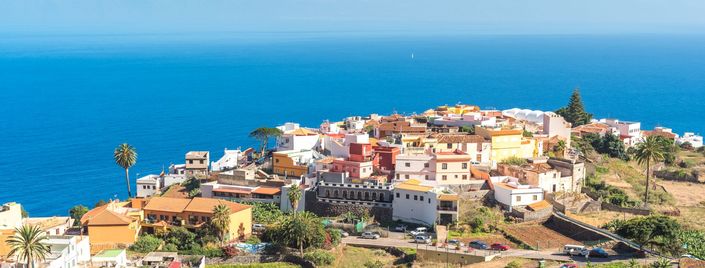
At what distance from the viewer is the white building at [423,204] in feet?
162

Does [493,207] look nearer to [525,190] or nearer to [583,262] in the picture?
[525,190]

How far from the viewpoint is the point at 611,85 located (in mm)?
173875

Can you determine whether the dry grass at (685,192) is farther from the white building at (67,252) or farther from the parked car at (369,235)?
the white building at (67,252)

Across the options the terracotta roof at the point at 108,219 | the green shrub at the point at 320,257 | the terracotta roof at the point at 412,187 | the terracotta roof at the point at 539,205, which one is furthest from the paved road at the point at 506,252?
the terracotta roof at the point at 108,219

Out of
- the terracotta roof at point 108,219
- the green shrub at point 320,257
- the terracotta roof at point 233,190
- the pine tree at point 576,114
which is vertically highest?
the pine tree at point 576,114

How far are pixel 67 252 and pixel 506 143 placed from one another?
3364cm

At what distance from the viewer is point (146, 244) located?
4744 cm

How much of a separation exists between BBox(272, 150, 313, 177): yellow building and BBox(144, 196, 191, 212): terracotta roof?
894 cm

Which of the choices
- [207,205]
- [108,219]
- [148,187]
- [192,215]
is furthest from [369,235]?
[148,187]

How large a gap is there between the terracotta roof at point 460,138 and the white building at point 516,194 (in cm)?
663

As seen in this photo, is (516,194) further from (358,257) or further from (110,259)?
(110,259)

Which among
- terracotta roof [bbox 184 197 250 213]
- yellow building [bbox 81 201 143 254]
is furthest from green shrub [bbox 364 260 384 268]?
yellow building [bbox 81 201 143 254]

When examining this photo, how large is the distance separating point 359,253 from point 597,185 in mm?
22631

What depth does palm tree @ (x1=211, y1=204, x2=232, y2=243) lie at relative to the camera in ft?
155
